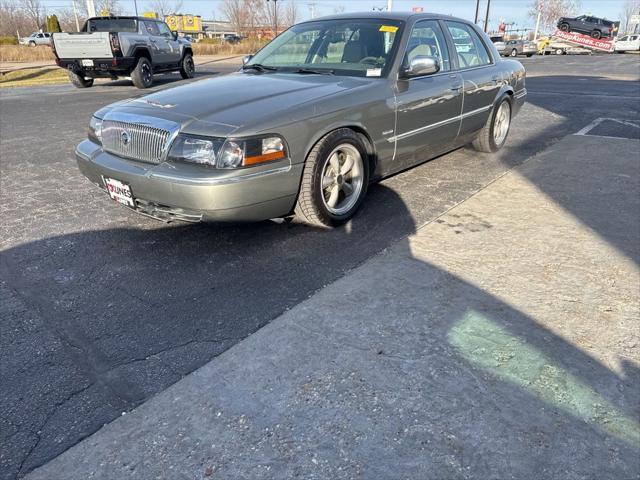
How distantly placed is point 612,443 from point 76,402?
2.22 metres

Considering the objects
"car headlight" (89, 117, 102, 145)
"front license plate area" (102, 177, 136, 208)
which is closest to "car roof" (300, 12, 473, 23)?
"car headlight" (89, 117, 102, 145)

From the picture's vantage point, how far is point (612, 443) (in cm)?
194

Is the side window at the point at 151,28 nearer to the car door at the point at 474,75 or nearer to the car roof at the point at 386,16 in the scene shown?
the car roof at the point at 386,16

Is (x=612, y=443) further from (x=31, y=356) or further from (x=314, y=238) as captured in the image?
(x=31, y=356)

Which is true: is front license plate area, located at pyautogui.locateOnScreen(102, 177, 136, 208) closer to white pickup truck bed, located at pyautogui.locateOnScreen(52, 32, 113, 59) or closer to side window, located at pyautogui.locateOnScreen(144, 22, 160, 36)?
white pickup truck bed, located at pyautogui.locateOnScreen(52, 32, 113, 59)

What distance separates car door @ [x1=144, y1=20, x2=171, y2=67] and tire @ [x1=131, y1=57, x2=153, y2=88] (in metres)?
0.40

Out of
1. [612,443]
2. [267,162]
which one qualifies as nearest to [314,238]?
[267,162]

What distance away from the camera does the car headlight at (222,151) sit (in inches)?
123

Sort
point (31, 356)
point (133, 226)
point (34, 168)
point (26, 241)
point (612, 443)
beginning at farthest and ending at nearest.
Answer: point (34, 168) < point (133, 226) < point (26, 241) < point (31, 356) < point (612, 443)

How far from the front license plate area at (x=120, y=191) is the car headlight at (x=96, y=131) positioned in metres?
0.39

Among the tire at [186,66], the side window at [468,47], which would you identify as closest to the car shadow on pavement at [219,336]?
the side window at [468,47]

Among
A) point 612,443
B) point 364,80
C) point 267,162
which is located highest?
point 364,80

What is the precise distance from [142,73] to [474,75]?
38.2 feet

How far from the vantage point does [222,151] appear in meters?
3.13
